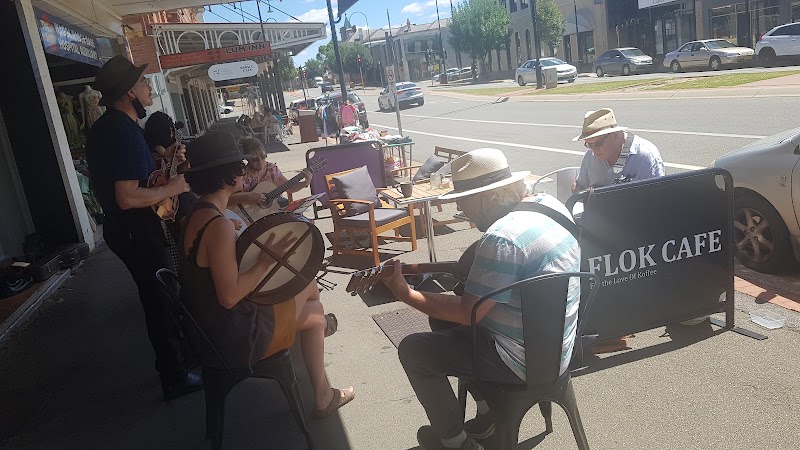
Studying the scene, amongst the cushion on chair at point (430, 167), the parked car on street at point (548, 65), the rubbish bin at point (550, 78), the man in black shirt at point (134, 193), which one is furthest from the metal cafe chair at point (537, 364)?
the parked car on street at point (548, 65)

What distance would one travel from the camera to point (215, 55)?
18344 mm

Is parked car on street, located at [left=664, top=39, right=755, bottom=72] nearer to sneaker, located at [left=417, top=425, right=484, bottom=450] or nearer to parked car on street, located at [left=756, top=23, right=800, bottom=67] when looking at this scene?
parked car on street, located at [left=756, top=23, right=800, bottom=67]

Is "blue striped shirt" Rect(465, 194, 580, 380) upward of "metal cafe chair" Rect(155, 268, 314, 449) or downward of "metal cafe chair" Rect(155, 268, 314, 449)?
upward

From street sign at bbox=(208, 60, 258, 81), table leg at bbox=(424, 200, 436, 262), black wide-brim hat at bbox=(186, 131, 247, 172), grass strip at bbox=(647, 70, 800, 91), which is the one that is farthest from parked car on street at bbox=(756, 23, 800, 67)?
black wide-brim hat at bbox=(186, 131, 247, 172)

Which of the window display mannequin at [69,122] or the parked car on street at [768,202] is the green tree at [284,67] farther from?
the parked car on street at [768,202]

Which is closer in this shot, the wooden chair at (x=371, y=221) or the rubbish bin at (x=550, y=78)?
the wooden chair at (x=371, y=221)

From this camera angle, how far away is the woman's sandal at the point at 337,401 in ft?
11.7

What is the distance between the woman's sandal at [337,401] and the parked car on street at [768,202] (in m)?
3.17

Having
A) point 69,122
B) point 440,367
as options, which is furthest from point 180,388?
point 69,122

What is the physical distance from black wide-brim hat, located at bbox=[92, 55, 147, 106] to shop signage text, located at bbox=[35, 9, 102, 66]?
5449mm

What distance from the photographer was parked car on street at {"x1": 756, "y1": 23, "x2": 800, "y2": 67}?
2566 cm

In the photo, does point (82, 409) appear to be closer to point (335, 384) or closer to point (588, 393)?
point (335, 384)

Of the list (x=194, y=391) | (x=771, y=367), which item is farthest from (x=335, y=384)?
(x=771, y=367)

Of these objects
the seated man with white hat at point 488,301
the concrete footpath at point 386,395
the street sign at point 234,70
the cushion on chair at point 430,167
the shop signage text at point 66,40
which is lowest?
the concrete footpath at point 386,395
